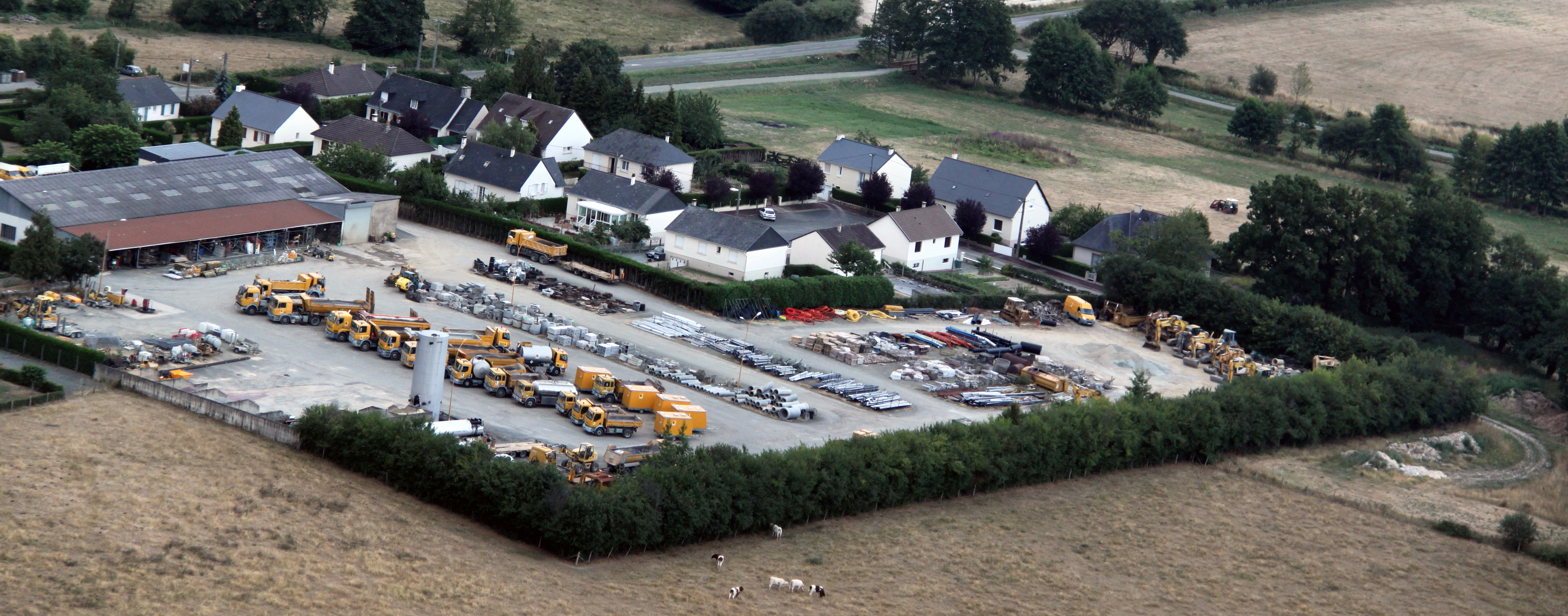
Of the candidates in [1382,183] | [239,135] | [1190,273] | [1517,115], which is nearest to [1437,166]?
[1382,183]

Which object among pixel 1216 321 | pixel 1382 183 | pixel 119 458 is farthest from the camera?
pixel 1382 183

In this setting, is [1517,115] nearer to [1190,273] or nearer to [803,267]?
[1190,273]

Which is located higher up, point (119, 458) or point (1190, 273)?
point (1190, 273)

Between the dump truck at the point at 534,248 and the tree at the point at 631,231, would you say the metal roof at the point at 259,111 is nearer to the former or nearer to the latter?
the dump truck at the point at 534,248

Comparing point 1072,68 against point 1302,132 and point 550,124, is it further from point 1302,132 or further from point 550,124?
point 550,124

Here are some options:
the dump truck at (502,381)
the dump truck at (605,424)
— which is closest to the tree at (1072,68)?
the dump truck at (502,381)

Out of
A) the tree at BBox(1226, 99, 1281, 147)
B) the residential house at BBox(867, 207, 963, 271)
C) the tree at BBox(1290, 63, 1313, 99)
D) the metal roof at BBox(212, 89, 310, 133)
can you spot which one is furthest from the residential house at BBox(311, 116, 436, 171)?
the tree at BBox(1290, 63, 1313, 99)
